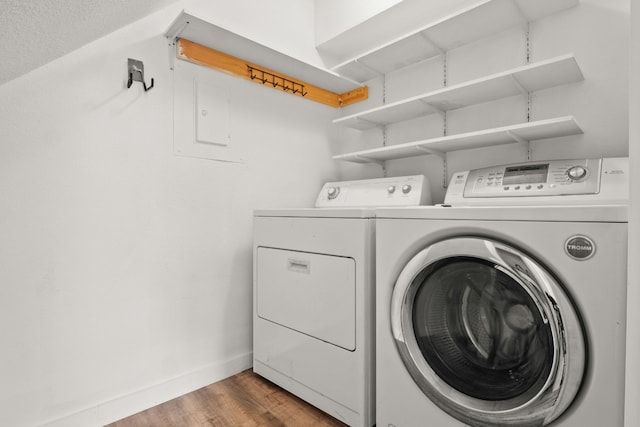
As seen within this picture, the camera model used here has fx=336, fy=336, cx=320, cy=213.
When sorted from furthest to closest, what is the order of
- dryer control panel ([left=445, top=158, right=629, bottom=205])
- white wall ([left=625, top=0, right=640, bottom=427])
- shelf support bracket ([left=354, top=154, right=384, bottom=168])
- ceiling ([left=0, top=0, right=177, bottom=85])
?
shelf support bracket ([left=354, top=154, right=384, bottom=168]), dryer control panel ([left=445, top=158, right=629, bottom=205]), ceiling ([left=0, top=0, right=177, bottom=85]), white wall ([left=625, top=0, right=640, bottom=427])

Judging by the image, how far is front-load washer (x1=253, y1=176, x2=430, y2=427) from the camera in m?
1.33

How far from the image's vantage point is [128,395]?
1511 mm

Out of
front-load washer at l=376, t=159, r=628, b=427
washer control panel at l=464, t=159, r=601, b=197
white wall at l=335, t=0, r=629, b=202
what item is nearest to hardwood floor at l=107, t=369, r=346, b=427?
front-load washer at l=376, t=159, r=628, b=427

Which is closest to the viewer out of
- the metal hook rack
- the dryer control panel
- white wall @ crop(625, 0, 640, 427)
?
white wall @ crop(625, 0, 640, 427)

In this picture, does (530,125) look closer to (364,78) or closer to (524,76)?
(524,76)

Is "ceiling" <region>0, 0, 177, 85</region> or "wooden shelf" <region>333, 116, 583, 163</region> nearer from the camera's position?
"ceiling" <region>0, 0, 177, 85</region>

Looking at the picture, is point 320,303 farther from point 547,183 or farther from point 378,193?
point 547,183

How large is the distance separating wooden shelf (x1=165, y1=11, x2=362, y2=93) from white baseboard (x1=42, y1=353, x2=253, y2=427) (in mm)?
1694

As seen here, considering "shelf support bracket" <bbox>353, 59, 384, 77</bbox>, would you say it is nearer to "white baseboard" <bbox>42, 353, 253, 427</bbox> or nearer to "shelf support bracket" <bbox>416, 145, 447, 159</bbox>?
"shelf support bracket" <bbox>416, 145, 447, 159</bbox>

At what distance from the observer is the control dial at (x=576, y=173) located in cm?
132

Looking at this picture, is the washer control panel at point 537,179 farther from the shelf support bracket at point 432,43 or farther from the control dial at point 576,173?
the shelf support bracket at point 432,43

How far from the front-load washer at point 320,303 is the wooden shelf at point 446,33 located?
746 millimetres

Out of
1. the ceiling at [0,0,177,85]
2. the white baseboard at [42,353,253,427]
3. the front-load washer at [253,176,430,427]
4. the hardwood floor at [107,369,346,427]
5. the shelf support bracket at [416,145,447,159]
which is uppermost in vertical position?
the ceiling at [0,0,177,85]

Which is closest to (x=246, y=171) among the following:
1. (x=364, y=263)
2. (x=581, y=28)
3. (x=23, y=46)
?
(x=364, y=263)
